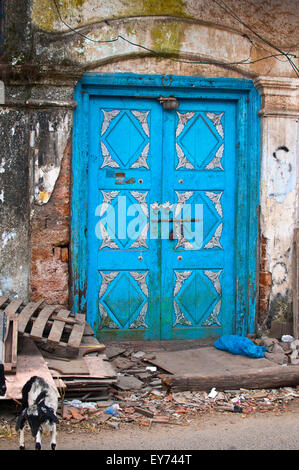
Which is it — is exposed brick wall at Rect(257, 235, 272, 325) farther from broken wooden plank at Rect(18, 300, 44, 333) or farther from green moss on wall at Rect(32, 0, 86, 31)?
green moss on wall at Rect(32, 0, 86, 31)

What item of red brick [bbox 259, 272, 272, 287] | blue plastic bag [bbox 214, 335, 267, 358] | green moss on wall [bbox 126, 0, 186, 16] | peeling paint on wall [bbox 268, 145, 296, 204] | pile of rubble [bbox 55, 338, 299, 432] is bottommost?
pile of rubble [bbox 55, 338, 299, 432]

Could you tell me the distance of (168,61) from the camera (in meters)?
6.69

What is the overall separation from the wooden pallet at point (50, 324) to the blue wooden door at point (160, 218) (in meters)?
0.78

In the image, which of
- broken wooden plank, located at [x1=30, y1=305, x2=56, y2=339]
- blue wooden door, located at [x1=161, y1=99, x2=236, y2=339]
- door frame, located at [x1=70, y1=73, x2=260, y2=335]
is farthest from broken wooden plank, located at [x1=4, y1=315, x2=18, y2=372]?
blue wooden door, located at [x1=161, y1=99, x2=236, y2=339]

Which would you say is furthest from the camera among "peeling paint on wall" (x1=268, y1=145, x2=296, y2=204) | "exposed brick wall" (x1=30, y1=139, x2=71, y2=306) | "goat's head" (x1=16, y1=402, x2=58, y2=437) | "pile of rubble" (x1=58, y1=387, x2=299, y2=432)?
"peeling paint on wall" (x1=268, y1=145, x2=296, y2=204)

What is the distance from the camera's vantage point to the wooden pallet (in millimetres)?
5324

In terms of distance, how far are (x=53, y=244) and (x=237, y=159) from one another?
2.26m

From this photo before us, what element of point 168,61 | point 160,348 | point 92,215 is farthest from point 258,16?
point 160,348

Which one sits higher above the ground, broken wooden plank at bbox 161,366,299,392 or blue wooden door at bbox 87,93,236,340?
blue wooden door at bbox 87,93,236,340

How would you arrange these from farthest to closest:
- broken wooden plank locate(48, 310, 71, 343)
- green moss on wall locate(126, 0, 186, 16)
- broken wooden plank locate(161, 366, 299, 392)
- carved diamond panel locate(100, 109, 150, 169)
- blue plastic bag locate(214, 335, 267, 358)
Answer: carved diamond panel locate(100, 109, 150, 169) → green moss on wall locate(126, 0, 186, 16) → blue plastic bag locate(214, 335, 267, 358) → broken wooden plank locate(161, 366, 299, 392) → broken wooden plank locate(48, 310, 71, 343)

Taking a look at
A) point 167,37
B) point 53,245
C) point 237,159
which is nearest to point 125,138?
point 167,37

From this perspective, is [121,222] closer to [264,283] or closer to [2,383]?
[264,283]

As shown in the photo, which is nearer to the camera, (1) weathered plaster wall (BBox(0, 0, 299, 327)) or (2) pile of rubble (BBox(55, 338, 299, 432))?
(2) pile of rubble (BBox(55, 338, 299, 432))
